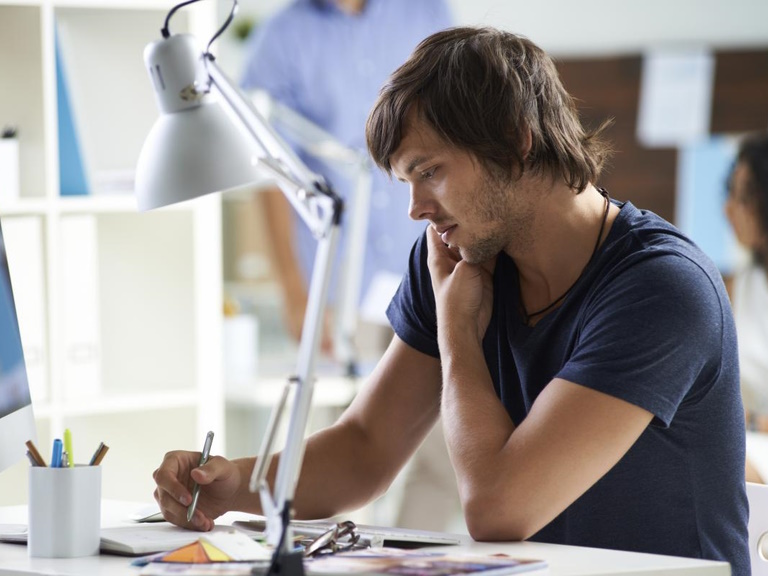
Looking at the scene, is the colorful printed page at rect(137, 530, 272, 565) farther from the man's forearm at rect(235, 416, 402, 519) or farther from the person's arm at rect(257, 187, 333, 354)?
the person's arm at rect(257, 187, 333, 354)

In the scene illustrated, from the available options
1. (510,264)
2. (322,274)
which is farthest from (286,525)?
(510,264)

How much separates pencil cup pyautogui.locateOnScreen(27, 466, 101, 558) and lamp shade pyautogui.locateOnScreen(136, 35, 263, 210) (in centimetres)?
29

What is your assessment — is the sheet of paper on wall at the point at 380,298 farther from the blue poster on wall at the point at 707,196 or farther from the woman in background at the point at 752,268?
the blue poster on wall at the point at 707,196

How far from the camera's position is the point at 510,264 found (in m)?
1.54

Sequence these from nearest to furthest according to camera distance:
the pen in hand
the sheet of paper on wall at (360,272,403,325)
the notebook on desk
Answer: the notebook on desk < the pen in hand < the sheet of paper on wall at (360,272,403,325)

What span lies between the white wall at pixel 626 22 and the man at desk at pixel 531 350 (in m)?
3.20

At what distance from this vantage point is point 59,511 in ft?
3.67

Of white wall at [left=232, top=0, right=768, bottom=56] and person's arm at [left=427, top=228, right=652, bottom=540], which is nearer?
person's arm at [left=427, top=228, right=652, bottom=540]

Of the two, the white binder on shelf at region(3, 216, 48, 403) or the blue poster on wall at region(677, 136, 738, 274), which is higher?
the blue poster on wall at region(677, 136, 738, 274)

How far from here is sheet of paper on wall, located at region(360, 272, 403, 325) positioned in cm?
338

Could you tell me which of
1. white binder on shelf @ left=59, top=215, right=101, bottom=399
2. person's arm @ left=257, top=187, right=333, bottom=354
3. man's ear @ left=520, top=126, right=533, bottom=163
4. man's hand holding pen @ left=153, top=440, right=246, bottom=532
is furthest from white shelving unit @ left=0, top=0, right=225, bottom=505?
man's ear @ left=520, top=126, right=533, bottom=163

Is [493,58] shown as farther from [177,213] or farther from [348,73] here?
[348,73]

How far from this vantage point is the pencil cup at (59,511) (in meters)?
1.11

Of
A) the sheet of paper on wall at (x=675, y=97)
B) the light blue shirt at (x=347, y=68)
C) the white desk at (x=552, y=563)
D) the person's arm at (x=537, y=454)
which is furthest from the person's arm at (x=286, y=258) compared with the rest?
the white desk at (x=552, y=563)
